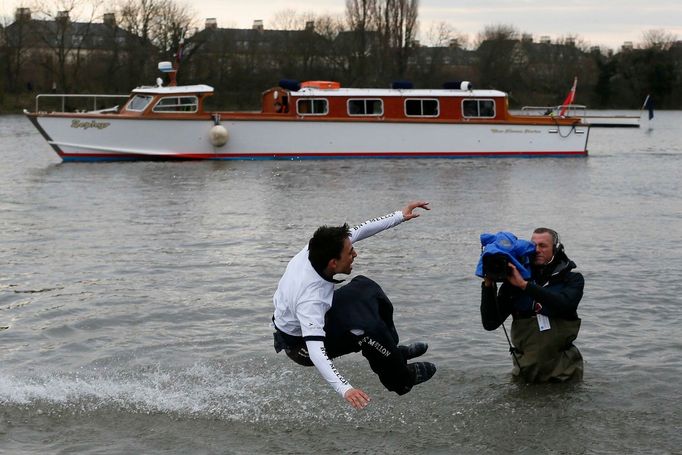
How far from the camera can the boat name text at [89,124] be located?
110 feet

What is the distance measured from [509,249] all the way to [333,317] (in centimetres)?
162

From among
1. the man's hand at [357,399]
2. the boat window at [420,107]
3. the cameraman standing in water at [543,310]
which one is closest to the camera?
the man's hand at [357,399]

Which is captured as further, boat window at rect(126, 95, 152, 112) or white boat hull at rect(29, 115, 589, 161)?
white boat hull at rect(29, 115, 589, 161)

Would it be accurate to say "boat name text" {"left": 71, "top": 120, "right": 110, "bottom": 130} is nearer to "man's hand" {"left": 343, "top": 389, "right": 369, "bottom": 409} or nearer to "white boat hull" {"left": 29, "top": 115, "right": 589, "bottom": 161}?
"white boat hull" {"left": 29, "top": 115, "right": 589, "bottom": 161}

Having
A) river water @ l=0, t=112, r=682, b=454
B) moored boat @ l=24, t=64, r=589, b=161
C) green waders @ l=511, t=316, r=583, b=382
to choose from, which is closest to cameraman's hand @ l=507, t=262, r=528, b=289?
green waders @ l=511, t=316, r=583, b=382

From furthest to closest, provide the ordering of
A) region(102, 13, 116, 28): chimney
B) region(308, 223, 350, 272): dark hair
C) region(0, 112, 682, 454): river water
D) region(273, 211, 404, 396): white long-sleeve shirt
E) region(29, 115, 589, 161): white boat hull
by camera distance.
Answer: region(102, 13, 116, 28): chimney → region(29, 115, 589, 161): white boat hull → region(0, 112, 682, 454): river water → region(308, 223, 350, 272): dark hair → region(273, 211, 404, 396): white long-sleeve shirt

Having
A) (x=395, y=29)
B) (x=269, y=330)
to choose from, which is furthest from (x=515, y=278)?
(x=395, y=29)

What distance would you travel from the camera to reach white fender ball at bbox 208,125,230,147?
3384cm

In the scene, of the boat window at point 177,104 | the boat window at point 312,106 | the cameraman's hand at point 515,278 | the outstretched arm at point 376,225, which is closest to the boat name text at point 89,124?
the boat window at point 177,104

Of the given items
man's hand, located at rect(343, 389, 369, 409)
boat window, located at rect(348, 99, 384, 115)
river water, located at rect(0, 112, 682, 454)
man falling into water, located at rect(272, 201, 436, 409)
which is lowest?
river water, located at rect(0, 112, 682, 454)

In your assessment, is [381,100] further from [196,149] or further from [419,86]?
[419,86]

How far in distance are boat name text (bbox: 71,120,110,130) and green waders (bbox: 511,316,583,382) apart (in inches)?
1031

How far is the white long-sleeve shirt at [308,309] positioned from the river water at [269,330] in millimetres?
1164

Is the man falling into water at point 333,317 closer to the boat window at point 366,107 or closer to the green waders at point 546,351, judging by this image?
the green waders at point 546,351
